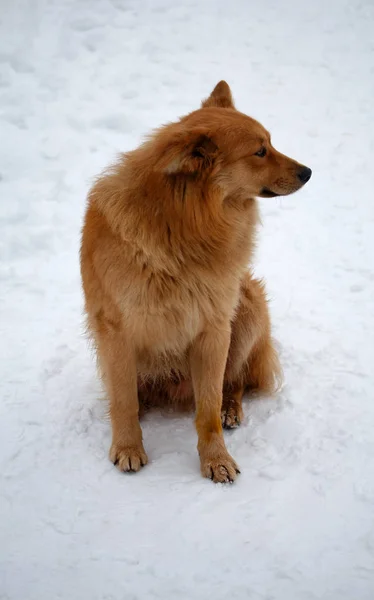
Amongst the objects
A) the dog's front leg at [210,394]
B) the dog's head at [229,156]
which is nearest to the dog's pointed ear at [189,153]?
the dog's head at [229,156]

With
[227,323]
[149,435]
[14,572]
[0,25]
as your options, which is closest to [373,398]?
[227,323]

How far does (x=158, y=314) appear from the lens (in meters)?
2.93

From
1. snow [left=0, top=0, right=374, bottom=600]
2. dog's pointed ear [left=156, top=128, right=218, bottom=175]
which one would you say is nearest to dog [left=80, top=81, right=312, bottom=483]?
dog's pointed ear [left=156, top=128, right=218, bottom=175]

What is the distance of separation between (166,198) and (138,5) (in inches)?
249

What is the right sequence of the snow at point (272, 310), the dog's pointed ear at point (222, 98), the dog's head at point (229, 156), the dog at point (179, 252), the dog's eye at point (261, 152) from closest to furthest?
the snow at point (272, 310) → the dog's head at point (229, 156) → the dog at point (179, 252) → the dog's eye at point (261, 152) → the dog's pointed ear at point (222, 98)

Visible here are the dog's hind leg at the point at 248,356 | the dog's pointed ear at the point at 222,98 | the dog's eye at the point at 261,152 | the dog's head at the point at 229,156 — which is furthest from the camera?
the dog's hind leg at the point at 248,356

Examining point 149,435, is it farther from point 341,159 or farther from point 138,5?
point 138,5

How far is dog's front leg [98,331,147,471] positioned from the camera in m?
3.06

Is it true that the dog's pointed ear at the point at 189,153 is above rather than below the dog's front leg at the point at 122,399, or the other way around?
above

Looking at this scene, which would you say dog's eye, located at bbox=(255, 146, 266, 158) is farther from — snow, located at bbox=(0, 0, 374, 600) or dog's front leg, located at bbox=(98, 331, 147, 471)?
snow, located at bbox=(0, 0, 374, 600)

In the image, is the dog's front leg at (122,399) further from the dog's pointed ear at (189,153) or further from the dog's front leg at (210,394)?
the dog's pointed ear at (189,153)

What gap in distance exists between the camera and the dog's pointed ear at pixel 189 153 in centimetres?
268

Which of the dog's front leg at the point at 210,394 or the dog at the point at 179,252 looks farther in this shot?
the dog's front leg at the point at 210,394

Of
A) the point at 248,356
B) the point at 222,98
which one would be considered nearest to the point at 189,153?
the point at 222,98
